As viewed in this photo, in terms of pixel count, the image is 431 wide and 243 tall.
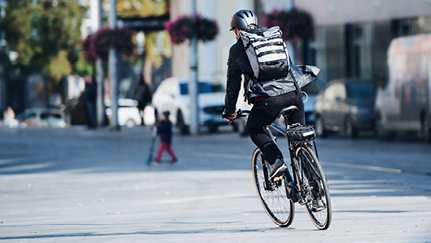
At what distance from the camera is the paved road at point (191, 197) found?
6961mm

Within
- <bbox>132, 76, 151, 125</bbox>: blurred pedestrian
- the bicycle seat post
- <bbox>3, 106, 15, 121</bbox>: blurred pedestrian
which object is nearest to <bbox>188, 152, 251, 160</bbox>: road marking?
the bicycle seat post

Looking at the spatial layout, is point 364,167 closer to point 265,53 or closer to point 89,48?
point 265,53

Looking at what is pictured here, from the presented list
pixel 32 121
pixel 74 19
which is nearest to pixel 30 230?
pixel 74 19

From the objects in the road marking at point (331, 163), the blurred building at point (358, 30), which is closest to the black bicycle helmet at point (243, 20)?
the road marking at point (331, 163)

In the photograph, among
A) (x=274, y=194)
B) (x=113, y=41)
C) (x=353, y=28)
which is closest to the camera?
(x=274, y=194)

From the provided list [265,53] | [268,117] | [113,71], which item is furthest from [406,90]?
[265,53]

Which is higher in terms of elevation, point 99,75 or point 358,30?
point 358,30

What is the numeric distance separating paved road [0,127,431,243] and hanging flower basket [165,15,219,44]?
6.11m

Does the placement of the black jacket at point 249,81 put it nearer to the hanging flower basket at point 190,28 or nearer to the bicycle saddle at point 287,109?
the bicycle saddle at point 287,109

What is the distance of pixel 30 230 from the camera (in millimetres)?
7469

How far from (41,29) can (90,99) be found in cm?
1714

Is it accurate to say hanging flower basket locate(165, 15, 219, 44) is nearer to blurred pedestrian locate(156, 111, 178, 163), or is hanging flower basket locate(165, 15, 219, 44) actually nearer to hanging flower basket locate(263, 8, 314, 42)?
hanging flower basket locate(263, 8, 314, 42)

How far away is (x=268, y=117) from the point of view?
22.4 feet

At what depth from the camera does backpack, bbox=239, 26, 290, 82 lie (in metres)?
6.54
